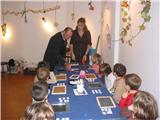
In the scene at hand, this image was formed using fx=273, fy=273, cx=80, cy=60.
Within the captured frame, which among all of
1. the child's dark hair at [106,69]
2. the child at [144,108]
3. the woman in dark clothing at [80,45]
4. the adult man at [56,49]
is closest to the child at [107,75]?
the child's dark hair at [106,69]

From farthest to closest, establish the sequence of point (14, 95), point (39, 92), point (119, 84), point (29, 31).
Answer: point (29, 31), point (14, 95), point (119, 84), point (39, 92)

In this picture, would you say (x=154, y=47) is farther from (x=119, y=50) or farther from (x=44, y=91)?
(x=119, y=50)

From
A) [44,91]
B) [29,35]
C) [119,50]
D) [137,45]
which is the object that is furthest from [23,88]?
[44,91]

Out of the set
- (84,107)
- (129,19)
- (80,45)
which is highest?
(129,19)

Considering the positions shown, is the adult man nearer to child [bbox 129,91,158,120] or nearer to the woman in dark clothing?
the woman in dark clothing

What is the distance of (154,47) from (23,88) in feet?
13.5

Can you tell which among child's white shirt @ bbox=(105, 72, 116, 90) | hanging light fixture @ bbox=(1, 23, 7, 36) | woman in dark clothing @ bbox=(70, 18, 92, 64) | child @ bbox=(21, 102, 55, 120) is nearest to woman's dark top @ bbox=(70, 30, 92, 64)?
woman in dark clothing @ bbox=(70, 18, 92, 64)

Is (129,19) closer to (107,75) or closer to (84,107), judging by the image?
(107,75)

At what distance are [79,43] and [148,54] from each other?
219 centimetres

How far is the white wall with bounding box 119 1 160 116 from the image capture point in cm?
278

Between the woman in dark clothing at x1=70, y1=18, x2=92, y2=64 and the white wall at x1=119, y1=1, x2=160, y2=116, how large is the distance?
137cm

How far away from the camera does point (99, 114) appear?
2.32m

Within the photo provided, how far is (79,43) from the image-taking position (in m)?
5.08

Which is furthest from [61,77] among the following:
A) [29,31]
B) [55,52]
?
[29,31]
